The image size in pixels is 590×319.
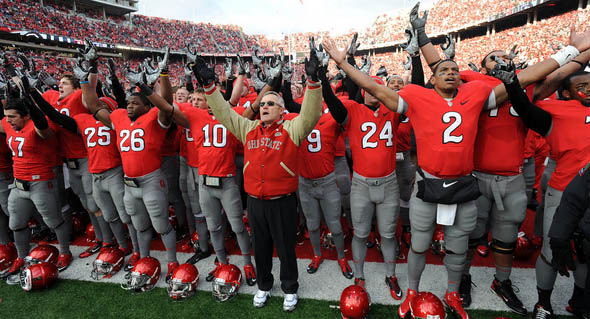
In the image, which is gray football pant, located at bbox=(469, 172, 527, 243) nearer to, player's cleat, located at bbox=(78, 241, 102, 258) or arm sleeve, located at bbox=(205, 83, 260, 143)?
arm sleeve, located at bbox=(205, 83, 260, 143)

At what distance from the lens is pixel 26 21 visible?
75.4 ft

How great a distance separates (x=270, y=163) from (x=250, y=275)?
5.31 feet

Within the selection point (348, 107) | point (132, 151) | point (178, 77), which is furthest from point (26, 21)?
point (348, 107)

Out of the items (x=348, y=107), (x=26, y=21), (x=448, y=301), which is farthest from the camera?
(x=26, y=21)

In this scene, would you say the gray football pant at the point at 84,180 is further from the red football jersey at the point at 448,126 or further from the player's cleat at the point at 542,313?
the player's cleat at the point at 542,313

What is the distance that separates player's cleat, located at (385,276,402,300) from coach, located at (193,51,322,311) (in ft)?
3.58

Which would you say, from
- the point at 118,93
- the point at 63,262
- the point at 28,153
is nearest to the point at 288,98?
the point at 118,93

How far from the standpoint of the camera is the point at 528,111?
2.59 m

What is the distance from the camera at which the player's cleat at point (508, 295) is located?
2988mm

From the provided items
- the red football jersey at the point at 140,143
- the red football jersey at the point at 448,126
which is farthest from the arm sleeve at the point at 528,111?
the red football jersey at the point at 140,143

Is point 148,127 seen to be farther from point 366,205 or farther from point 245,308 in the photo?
point 366,205

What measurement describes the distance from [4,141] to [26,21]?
86.8ft

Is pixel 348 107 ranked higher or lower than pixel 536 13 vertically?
lower

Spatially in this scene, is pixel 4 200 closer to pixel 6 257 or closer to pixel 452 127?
pixel 6 257
